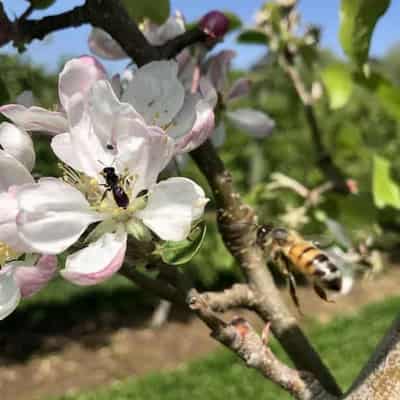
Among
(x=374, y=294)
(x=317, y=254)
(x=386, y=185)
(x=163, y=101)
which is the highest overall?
(x=163, y=101)

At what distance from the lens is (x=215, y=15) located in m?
1.04

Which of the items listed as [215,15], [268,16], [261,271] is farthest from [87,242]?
[268,16]

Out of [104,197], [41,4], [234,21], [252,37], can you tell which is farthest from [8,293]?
[252,37]

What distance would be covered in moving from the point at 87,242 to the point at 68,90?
0.53 feet

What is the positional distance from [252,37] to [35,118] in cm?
165

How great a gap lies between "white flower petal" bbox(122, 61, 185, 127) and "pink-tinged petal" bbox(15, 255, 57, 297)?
0.67 feet

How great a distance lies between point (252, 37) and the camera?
7.48ft

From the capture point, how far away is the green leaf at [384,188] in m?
1.62

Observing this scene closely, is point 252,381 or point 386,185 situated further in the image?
point 252,381

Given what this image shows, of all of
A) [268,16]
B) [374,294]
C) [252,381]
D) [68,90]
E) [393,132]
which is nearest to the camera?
[68,90]

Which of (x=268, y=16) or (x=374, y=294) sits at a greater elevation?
(x=268, y=16)

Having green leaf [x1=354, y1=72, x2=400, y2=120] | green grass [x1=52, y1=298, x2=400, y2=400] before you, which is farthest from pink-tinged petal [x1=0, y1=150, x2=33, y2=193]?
green grass [x1=52, y1=298, x2=400, y2=400]

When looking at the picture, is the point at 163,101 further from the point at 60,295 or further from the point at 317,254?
the point at 60,295

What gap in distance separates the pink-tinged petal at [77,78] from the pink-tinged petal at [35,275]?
0.16 meters
